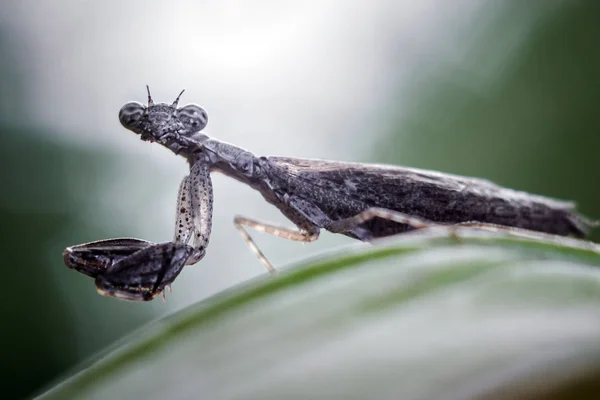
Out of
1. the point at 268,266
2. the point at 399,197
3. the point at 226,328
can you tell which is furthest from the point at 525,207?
the point at 226,328

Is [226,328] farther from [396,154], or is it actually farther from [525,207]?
[396,154]

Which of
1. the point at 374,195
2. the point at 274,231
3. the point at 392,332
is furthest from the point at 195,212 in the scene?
the point at 392,332

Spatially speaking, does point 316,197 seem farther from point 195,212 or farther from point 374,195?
point 195,212

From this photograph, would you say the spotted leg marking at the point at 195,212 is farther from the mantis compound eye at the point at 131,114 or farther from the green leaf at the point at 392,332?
the green leaf at the point at 392,332

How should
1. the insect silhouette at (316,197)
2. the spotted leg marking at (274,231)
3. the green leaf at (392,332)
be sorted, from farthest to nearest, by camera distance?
the spotted leg marking at (274,231)
the insect silhouette at (316,197)
the green leaf at (392,332)

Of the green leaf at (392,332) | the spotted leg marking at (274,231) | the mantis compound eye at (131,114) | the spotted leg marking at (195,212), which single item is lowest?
the green leaf at (392,332)

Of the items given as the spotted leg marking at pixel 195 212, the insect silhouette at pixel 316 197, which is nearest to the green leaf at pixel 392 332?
the insect silhouette at pixel 316 197

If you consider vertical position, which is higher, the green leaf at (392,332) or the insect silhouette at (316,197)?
the insect silhouette at (316,197)
